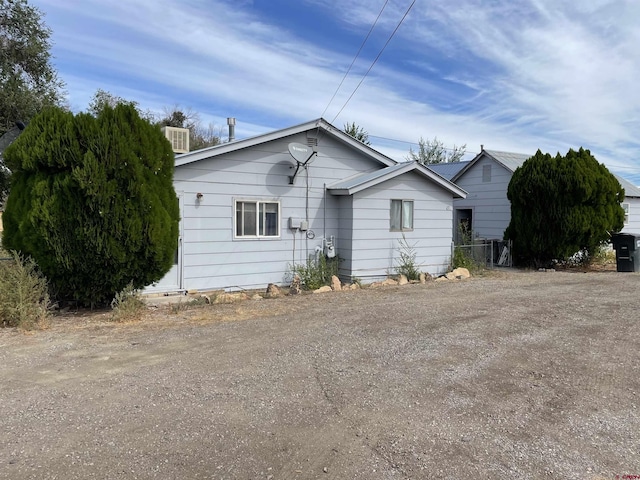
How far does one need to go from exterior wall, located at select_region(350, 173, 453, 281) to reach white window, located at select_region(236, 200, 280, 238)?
1804 millimetres

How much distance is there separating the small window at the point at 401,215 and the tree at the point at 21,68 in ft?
40.0

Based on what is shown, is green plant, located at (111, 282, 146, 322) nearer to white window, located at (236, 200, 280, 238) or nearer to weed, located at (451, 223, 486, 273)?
white window, located at (236, 200, 280, 238)

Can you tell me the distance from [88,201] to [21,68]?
1319 cm

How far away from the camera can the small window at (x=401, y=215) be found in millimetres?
11625

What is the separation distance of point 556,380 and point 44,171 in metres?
7.16

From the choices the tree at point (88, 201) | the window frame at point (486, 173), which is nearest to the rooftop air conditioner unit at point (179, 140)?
the tree at point (88, 201)

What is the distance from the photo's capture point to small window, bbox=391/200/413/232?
11625mm

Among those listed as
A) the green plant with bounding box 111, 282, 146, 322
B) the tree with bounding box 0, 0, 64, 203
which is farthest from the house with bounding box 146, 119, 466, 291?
the tree with bounding box 0, 0, 64, 203

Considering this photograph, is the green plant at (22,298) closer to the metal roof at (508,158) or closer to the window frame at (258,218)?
the window frame at (258,218)

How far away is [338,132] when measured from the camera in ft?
36.9

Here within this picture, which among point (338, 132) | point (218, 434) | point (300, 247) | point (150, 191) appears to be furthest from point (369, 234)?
point (218, 434)

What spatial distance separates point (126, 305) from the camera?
23.4 feet

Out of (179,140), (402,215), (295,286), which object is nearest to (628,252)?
(402,215)

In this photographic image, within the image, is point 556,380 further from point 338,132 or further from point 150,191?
point 338,132
